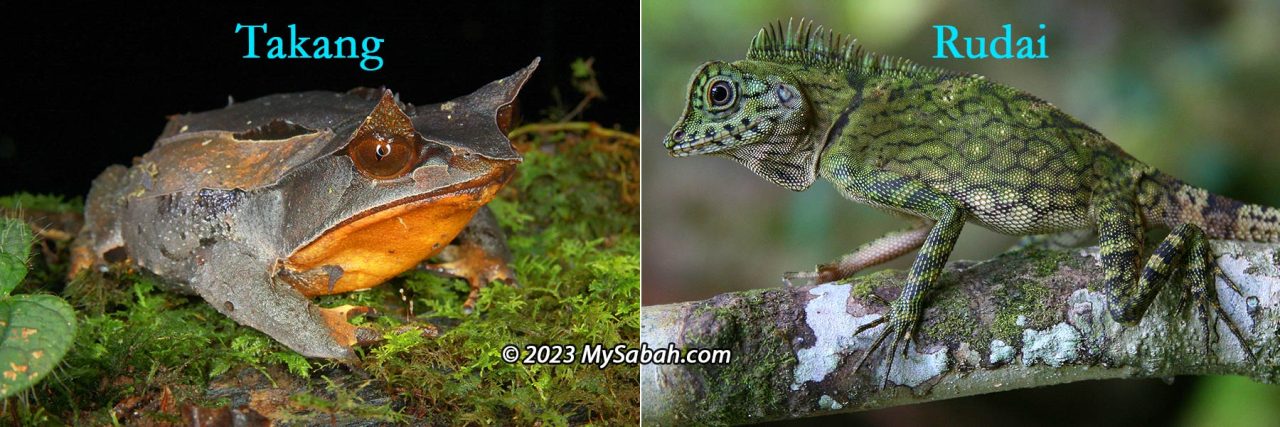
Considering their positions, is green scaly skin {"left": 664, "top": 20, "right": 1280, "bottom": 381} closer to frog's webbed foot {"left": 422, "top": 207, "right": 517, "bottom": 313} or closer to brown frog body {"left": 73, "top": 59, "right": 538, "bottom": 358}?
brown frog body {"left": 73, "top": 59, "right": 538, "bottom": 358}

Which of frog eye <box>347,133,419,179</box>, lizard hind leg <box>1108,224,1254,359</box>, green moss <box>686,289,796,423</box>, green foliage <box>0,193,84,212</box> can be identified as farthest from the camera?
green foliage <box>0,193,84,212</box>

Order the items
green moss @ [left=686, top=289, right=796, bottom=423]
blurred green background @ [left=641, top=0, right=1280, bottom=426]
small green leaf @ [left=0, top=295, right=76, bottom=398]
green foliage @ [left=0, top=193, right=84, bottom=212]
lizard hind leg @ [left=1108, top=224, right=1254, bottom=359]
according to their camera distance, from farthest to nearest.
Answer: green foliage @ [left=0, top=193, right=84, bottom=212]
blurred green background @ [left=641, top=0, right=1280, bottom=426]
lizard hind leg @ [left=1108, top=224, right=1254, bottom=359]
green moss @ [left=686, top=289, right=796, bottom=423]
small green leaf @ [left=0, top=295, right=76, bottom=398]

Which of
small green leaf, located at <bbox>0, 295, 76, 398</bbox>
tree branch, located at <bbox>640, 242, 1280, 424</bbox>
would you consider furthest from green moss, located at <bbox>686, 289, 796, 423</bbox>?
small green leaf, located at <bbox>0, 295, 76, 398</bbox>

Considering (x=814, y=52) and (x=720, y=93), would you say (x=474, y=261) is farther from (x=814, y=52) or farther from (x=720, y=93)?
(x=814, y=52)

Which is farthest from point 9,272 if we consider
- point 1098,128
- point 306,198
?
point 1098,128

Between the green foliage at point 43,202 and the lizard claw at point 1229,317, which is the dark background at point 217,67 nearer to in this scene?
the green foliage at point 43,202

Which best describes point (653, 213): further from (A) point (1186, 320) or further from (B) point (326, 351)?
(A) point (1186, 320)

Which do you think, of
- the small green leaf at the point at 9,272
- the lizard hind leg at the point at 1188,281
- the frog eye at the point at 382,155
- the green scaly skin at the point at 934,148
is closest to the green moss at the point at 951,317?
the green scaly skin at the point at 934,148

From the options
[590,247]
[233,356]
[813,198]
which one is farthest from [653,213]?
[233,356]
